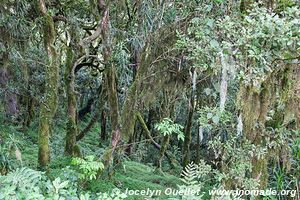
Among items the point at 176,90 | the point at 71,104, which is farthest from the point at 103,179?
the point at 176,90

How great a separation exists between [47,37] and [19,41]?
A: 2257 mm

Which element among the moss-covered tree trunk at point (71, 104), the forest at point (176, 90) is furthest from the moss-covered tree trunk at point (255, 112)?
the moss-covered tree trunk at point (71, 104)

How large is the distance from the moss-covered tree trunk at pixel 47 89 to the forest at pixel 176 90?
0.03 feet

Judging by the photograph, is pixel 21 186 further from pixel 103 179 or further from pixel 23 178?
pixel 103 179

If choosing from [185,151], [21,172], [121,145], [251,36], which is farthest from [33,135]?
[251,36]

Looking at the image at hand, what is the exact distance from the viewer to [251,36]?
8.63 feet

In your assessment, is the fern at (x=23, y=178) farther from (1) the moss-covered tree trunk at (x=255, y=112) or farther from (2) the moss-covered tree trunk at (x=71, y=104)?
(1) the moss-covered tree trunk at (x=255, y=112)

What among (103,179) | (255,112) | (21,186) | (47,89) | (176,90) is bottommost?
(21,186)

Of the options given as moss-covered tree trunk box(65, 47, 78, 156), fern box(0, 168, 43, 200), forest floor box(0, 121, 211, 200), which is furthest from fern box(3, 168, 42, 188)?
moss-covered tree trunk box(65, 47, 78, 156)

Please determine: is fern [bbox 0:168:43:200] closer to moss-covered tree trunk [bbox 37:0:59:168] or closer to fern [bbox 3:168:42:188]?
fern [bbox 3:168:42:188]

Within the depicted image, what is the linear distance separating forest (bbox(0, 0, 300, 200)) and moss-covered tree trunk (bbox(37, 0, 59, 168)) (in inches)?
0.4

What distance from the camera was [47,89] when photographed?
3729 millimetres

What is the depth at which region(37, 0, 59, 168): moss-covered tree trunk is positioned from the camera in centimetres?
369

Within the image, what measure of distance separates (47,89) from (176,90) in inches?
85.4
